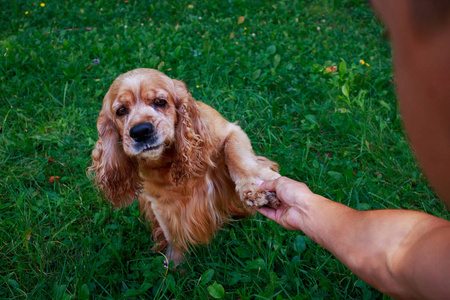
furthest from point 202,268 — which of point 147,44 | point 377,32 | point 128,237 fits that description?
point 377,32

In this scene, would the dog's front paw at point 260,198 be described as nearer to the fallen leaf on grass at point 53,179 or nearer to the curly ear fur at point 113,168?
the curly ear fur at point 113,168

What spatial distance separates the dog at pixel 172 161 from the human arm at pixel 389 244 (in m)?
0.58

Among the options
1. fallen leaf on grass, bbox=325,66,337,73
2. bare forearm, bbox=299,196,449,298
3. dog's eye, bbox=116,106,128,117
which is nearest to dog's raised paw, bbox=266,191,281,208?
bare forearm, bbox=299,196,449,298

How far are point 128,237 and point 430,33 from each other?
219 centimetres

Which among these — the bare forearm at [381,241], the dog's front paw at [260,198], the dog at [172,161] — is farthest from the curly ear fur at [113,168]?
the bare forearm at [381,241]

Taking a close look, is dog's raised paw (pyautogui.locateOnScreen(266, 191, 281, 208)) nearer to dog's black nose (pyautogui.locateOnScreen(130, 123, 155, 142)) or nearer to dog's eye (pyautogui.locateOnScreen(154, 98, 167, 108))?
dog's black nose (pyautogui.locateOnScreen(130, 123, 155, 142))

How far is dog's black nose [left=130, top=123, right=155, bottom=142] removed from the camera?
75.3 inches

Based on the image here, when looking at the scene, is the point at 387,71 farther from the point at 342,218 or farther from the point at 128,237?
the point at 128,237

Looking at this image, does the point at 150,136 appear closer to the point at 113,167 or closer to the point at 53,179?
the point at 113,167

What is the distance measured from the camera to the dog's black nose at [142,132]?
191 centimetres

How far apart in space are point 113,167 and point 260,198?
3.41 ft

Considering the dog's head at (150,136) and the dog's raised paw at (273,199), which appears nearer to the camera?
the dog's raised paw at (273,199)

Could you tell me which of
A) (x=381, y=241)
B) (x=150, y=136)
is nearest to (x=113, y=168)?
(x=150, y=136)

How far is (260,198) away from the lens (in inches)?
71.1
